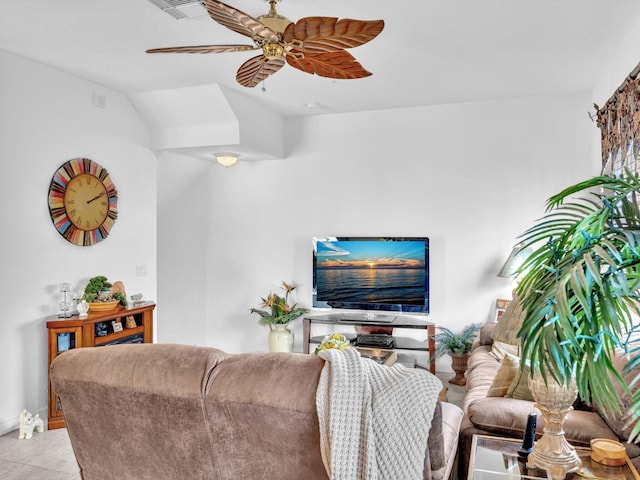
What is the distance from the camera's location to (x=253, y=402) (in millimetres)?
1598

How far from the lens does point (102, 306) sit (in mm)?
3994

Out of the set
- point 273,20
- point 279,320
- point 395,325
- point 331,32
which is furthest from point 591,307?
point 279,320

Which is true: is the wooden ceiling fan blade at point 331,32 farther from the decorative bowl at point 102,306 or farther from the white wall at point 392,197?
the white wall at point 392,197

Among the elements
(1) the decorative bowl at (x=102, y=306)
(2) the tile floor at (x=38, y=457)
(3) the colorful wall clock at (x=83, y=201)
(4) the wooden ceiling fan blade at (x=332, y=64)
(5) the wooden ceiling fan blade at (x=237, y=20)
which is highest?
(5) the wooden ceiling fan blade at (x=237, y=20)

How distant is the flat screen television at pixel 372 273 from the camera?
16.4ft

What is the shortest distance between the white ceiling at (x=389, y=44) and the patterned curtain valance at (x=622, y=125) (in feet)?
1.36

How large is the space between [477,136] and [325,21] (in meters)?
3.21

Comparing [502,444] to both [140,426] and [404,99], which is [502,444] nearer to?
[140,426]

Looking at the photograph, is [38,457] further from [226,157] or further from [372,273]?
→ [372,273]

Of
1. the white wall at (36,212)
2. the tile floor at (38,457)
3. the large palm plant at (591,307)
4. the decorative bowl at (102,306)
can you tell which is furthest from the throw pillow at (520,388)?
the white wall at (36,212)

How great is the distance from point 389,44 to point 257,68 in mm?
1058

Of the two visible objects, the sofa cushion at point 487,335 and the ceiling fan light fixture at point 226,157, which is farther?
the ceiling fan light fixture at point 226,157

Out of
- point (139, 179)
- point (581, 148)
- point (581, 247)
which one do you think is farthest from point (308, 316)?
point (581, 247)

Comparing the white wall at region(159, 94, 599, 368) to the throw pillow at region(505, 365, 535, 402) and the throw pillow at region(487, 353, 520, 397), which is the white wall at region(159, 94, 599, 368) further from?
the throw pillow at region(505, 365, 535, 402)
